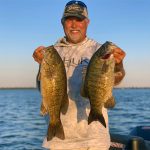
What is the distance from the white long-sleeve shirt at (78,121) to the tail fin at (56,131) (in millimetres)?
193

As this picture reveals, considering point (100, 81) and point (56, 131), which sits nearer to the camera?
point (100, 81)

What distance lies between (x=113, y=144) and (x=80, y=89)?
269cm

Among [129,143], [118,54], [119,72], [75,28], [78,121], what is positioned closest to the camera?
[118,54]

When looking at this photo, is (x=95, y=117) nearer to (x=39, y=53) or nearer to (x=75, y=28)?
(x=39, y=53)

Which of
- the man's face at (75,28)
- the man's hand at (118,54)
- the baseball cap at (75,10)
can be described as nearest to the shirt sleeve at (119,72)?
the man's hand at (118,54)

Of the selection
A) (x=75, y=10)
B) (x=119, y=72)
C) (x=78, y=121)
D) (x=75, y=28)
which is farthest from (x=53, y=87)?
(x=75, y=10)

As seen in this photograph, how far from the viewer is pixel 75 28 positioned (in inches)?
207

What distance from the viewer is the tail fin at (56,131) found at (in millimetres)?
4856

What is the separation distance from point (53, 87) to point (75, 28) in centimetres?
99

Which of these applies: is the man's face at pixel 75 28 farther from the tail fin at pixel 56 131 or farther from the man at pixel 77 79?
the tail fin at pixel 56 131

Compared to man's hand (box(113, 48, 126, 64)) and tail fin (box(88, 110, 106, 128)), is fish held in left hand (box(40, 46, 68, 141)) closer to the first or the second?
tail fin (box(88, 110, 106, 128))

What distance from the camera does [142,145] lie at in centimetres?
705

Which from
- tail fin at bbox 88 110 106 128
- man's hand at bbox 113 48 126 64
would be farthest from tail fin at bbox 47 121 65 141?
man's hand at bbox 113 48 126 64

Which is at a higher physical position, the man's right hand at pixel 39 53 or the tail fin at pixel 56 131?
the man's right hand at pixel 39 53
